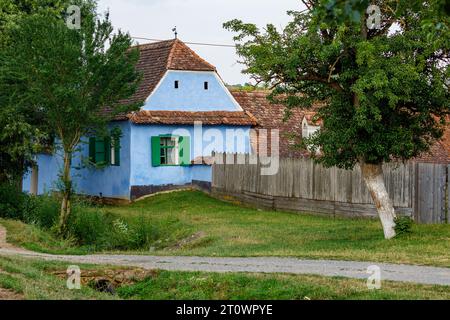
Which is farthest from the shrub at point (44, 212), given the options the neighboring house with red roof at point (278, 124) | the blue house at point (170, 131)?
the neighboring house with red roof at point (278, 124)

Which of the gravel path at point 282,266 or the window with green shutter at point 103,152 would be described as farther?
the window with green shutter at point 103,152

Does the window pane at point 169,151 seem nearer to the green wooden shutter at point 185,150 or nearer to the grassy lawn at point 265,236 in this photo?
the green wooden shutter at point 185,150

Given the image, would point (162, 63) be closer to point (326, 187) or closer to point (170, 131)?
point (170, 131)

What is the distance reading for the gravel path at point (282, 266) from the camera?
16547 millimetres

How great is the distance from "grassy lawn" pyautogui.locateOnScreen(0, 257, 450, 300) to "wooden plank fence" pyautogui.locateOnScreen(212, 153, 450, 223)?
12.5 metres

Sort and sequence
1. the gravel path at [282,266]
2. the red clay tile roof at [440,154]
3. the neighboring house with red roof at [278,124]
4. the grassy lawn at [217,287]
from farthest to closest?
the red clay tile roof at [440,154] → the neighboring house with red roof at [278,124] → the gravel path at [282,266] → the grassy lawn at [217,287]

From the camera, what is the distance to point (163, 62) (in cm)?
4212

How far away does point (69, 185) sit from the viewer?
2919 cm

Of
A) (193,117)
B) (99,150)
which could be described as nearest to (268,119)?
(193,117)

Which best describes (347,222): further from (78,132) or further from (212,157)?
(212,157)

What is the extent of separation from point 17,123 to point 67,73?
568 centimetres

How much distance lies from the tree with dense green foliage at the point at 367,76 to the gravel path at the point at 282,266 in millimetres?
4626
